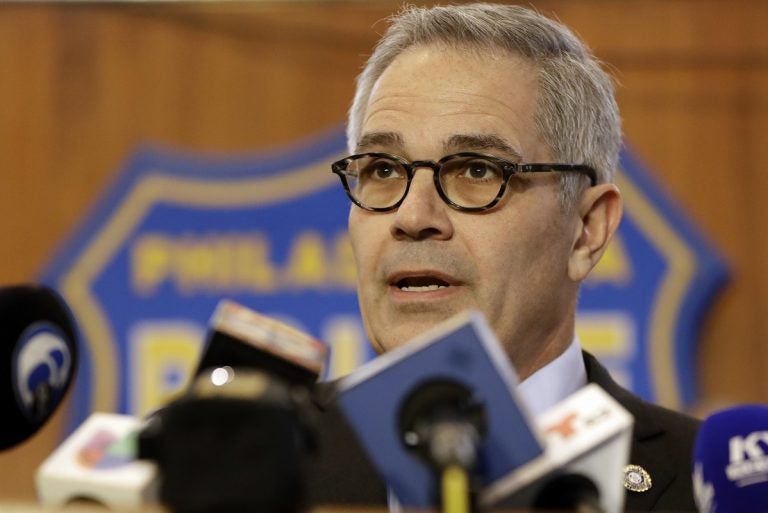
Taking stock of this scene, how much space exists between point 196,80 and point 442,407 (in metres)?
3.00

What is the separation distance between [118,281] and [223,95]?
699 millimetres

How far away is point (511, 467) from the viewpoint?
3.38 feet

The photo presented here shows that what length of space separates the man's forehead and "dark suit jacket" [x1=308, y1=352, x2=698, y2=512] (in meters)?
0.52

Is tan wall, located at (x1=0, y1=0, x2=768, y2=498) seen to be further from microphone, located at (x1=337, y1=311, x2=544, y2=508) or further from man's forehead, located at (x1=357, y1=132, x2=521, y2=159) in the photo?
microphone, located at (x1=337, y1=311, x2=544, y2=508)

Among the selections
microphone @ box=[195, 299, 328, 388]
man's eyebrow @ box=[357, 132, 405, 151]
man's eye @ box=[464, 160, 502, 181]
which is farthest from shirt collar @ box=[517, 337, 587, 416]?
microphone @ box=[195, 299, 328, 388]

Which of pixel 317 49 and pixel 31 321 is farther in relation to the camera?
pixel 317 49

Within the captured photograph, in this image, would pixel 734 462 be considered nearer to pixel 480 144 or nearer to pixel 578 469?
pixel 578 469

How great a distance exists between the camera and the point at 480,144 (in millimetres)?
2041

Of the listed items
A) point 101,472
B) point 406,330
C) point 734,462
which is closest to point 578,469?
point 734,462

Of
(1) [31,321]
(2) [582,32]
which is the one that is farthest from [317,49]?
(1) [31,321]

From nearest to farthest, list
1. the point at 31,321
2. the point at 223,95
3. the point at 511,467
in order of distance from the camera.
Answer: the point at 511,467
the point at 31,321
the point at 223,95

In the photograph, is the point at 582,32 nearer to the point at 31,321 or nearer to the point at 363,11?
the point at 363,11

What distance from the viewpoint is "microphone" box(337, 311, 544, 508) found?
38.5 inches

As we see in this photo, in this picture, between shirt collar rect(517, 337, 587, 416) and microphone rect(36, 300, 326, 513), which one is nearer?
microphone rect(36, 300, 326, 513)
